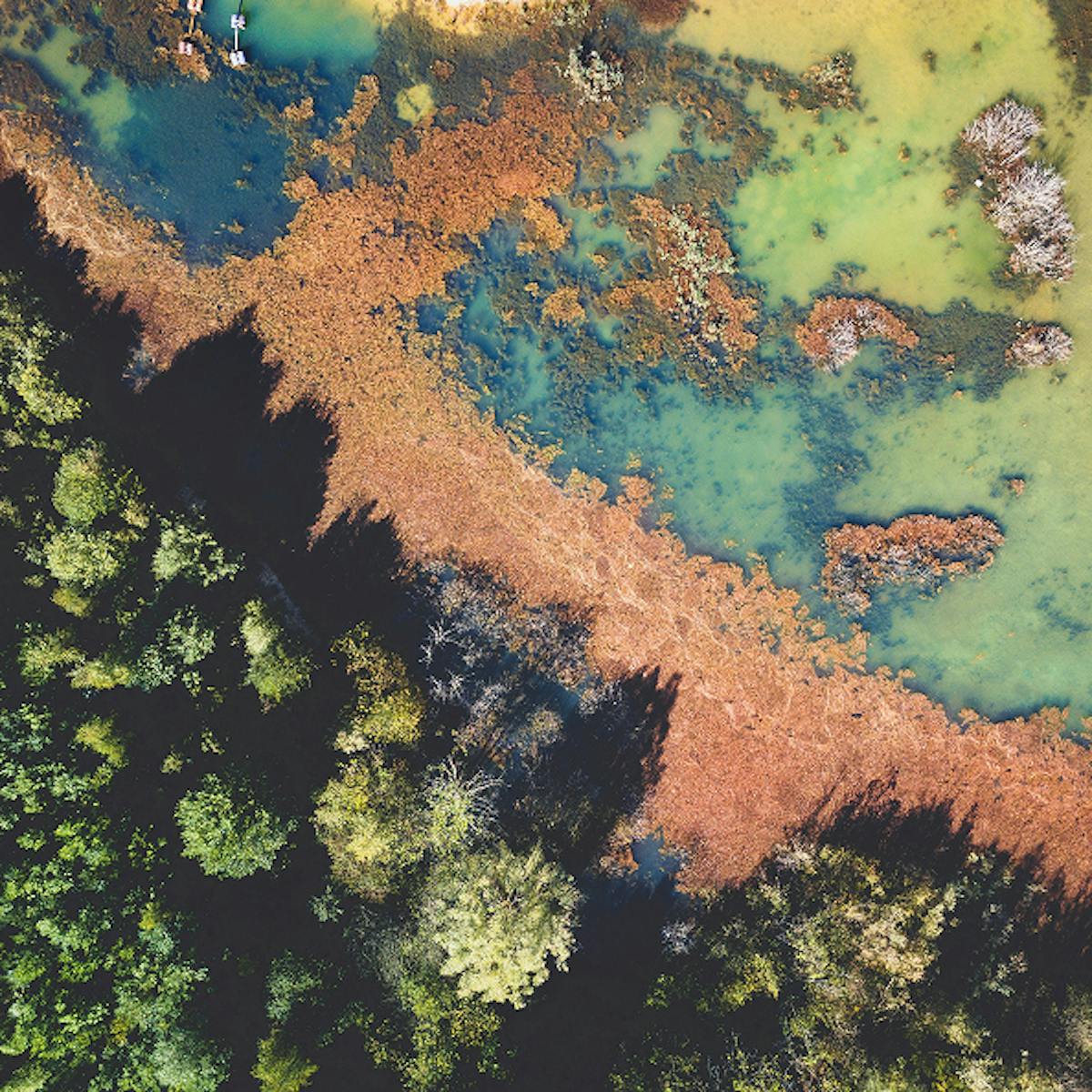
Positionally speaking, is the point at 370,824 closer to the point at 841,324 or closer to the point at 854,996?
the point at 854,996

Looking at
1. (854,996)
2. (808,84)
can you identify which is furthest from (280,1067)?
(808,84)

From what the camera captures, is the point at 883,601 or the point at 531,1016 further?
the point at 883,601

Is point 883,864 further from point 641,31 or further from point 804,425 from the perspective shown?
point 641,31

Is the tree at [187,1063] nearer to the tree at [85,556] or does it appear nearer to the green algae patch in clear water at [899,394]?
the tree at [85,556]

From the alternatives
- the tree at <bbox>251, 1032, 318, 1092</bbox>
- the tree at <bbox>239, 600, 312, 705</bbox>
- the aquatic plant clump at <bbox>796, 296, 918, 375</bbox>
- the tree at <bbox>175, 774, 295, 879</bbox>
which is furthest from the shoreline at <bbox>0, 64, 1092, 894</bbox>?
the tree at <bbox>251, 1032, 318, 1092</bbox>

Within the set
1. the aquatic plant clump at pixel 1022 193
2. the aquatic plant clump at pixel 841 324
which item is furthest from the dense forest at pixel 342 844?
the aquatic plant clump at pixel 1022 193

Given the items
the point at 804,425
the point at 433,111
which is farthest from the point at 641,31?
the point at 804,425
